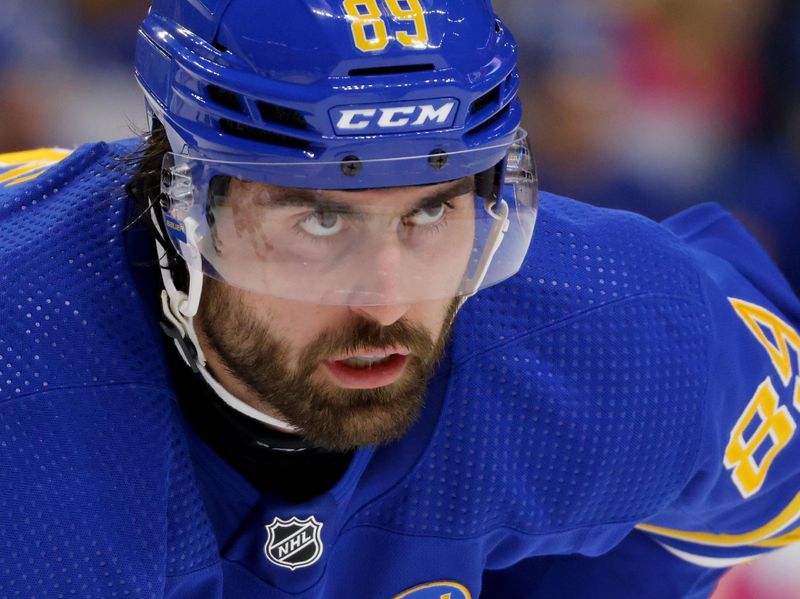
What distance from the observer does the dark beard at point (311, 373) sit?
1230 millimetres

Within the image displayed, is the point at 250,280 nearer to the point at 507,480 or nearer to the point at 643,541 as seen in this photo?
the point at 507,480

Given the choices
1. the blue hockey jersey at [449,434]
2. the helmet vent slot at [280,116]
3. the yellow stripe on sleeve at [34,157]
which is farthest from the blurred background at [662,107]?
the helmet vent slot at [280,116]

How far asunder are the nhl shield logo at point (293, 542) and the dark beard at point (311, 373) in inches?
4.5

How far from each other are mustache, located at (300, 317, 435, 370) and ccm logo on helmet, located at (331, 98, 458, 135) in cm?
20

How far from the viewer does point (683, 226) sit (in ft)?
6.21

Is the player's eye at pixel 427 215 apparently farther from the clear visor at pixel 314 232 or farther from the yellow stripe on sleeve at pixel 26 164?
the yellow stripe on sleeve at pixel 26 164

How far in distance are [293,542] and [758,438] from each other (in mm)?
626

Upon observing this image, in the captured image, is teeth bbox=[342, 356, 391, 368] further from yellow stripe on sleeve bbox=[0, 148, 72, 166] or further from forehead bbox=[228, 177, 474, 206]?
yellow stripe on sleeve bbox=[0, 148, 72, 166]

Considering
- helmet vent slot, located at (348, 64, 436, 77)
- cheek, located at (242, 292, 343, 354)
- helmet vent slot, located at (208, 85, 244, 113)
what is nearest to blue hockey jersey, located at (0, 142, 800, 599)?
cheek, located at (242, 292, 343, 354)

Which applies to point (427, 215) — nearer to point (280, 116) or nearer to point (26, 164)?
point (280, 116)

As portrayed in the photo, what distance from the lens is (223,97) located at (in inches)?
44.9

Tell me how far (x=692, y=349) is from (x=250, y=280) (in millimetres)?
584

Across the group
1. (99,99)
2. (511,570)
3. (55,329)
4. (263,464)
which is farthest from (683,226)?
(99,99)

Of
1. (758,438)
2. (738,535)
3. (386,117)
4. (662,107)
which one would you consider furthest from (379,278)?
(662,107)
